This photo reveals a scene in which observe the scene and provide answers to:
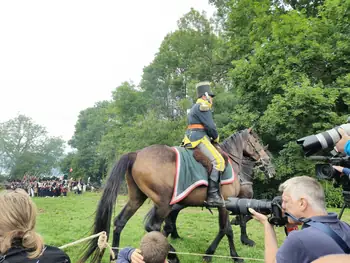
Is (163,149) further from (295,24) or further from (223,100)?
(223,100)

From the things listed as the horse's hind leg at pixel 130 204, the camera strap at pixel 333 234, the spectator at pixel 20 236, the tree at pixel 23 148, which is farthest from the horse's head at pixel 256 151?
the tree at pixel 23 148

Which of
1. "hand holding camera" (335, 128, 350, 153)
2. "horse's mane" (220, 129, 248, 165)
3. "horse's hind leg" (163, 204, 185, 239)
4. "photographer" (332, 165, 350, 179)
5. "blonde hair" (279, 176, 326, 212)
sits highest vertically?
"horse's mane" (220, 129, 248, 165)

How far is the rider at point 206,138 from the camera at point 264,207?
A: 3.16 meters

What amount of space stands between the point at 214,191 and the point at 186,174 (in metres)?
0.62

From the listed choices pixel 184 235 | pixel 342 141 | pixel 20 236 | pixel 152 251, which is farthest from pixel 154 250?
pixel 184 235

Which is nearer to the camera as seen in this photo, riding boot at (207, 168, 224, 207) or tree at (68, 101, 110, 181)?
riding boot at (207, 168, 224, 207)

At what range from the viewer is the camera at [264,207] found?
8.06 ft

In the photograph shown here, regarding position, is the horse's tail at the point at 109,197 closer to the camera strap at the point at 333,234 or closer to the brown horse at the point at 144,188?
the brown horse at the point at 144,188

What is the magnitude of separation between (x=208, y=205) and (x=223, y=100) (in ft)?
57.8

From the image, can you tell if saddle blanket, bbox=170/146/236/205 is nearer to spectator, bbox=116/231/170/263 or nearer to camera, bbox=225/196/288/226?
camera, bbox=225/196/288/226

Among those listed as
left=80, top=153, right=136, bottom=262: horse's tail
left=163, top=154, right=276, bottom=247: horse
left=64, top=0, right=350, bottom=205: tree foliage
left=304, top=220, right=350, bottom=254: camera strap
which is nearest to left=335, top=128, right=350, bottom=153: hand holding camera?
left=304, top=220, right=350, bottom=254: camera strap

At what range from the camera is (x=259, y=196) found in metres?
18.3

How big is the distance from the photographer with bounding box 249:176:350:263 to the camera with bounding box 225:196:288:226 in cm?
7

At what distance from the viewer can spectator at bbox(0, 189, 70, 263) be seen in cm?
184
